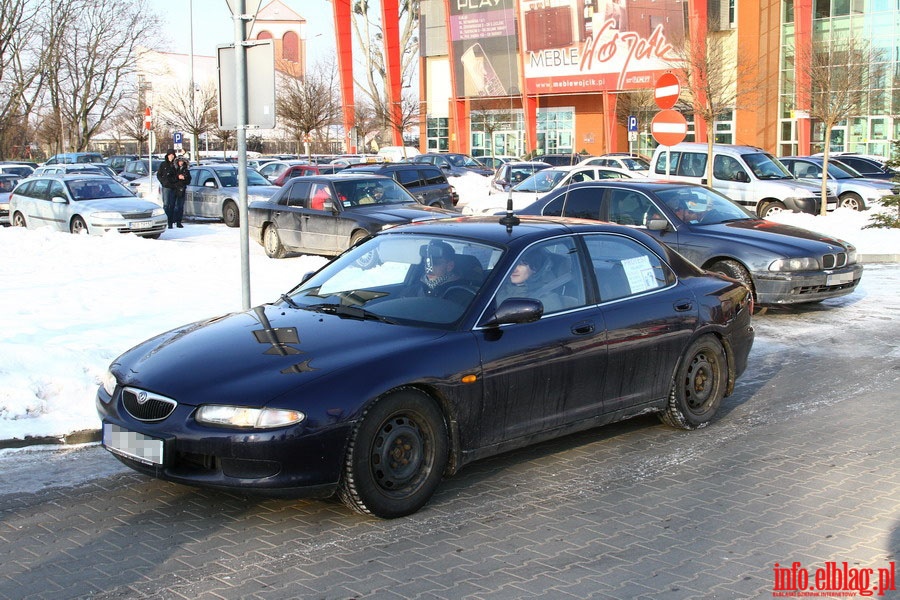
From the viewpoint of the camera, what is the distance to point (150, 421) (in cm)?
535

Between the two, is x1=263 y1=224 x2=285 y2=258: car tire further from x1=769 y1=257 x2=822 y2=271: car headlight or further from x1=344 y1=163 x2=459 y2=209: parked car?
x1=769 y1=257 x2=822 y2=271: car headlight

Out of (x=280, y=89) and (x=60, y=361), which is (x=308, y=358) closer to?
(x=60, y=361)

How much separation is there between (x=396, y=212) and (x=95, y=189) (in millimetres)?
9864

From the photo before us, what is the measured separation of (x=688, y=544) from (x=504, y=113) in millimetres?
56876

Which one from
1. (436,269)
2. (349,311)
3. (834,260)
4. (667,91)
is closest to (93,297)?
(349,311)

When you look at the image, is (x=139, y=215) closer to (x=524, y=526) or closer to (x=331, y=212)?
(x=331, y=212)

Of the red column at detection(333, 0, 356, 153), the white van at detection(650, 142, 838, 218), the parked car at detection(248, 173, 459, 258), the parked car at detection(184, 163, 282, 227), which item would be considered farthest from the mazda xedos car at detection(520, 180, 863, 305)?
the red column at detection(333, 0, 356, 153)

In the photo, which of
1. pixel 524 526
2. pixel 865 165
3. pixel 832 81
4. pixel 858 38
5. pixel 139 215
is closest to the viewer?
pixel 524 526

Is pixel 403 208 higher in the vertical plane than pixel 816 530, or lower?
higher

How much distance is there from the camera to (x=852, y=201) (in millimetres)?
27516

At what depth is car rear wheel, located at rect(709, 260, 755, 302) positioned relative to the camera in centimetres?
1188

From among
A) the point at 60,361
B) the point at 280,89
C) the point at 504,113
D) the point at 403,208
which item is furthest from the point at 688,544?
the point at 280,89

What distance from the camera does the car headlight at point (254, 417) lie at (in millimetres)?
5062

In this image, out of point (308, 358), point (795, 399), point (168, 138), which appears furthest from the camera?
point (168, 138)
